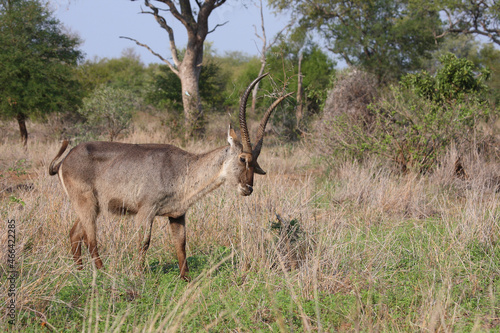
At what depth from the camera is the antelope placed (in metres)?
4.50

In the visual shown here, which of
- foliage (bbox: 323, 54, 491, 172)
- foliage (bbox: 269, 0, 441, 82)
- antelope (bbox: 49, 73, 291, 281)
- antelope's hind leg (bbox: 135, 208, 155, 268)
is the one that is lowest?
antelope's hind leg (bbox: 135, 208, 155, 268)

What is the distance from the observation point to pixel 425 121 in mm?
8453

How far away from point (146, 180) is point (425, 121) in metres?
5.90

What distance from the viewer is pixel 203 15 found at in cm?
1605

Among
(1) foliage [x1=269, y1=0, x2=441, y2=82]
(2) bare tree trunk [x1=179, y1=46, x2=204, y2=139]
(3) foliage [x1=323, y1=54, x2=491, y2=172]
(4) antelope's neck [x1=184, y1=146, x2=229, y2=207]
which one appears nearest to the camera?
(4) antelope's neck [x1=184, y1=146, x2=229, y2=207]

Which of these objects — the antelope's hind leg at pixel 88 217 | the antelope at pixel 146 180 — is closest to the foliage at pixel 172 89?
the antelope at pixel 146 180

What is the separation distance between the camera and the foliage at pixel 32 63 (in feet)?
47.2

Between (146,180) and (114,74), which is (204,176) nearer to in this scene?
(146,180)

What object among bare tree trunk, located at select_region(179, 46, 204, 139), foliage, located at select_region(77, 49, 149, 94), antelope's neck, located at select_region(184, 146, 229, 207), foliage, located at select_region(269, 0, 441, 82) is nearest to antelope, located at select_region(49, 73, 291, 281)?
antelope's neck, located at select_region(184, 146, 229, 207)

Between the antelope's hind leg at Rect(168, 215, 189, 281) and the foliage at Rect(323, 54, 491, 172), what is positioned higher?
the foliage at Rect(323, 54, 491, 172)

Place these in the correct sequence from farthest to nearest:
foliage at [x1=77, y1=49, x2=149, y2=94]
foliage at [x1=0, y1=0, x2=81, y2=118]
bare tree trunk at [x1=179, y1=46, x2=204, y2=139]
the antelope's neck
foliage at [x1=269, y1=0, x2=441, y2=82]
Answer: foliage at [x1=77, y1=49, x2=149, y2=94] < foliage at [x1=269, y1=0, x2=441, y2=82] < bare tree trunk at [x1=179, y1=46, x2=204, y2=139] < foliage at [x1=0, y1=0, x2=81, y2=118] < the antelope's neck

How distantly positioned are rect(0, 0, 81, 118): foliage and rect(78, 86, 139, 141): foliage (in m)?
0.86

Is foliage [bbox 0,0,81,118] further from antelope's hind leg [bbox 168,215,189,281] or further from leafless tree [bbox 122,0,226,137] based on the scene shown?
antelope's hind leg [bbox 168,215,189,281]

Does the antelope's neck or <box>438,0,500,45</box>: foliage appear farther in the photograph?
<box>438,0,500,45</box>: foliage
